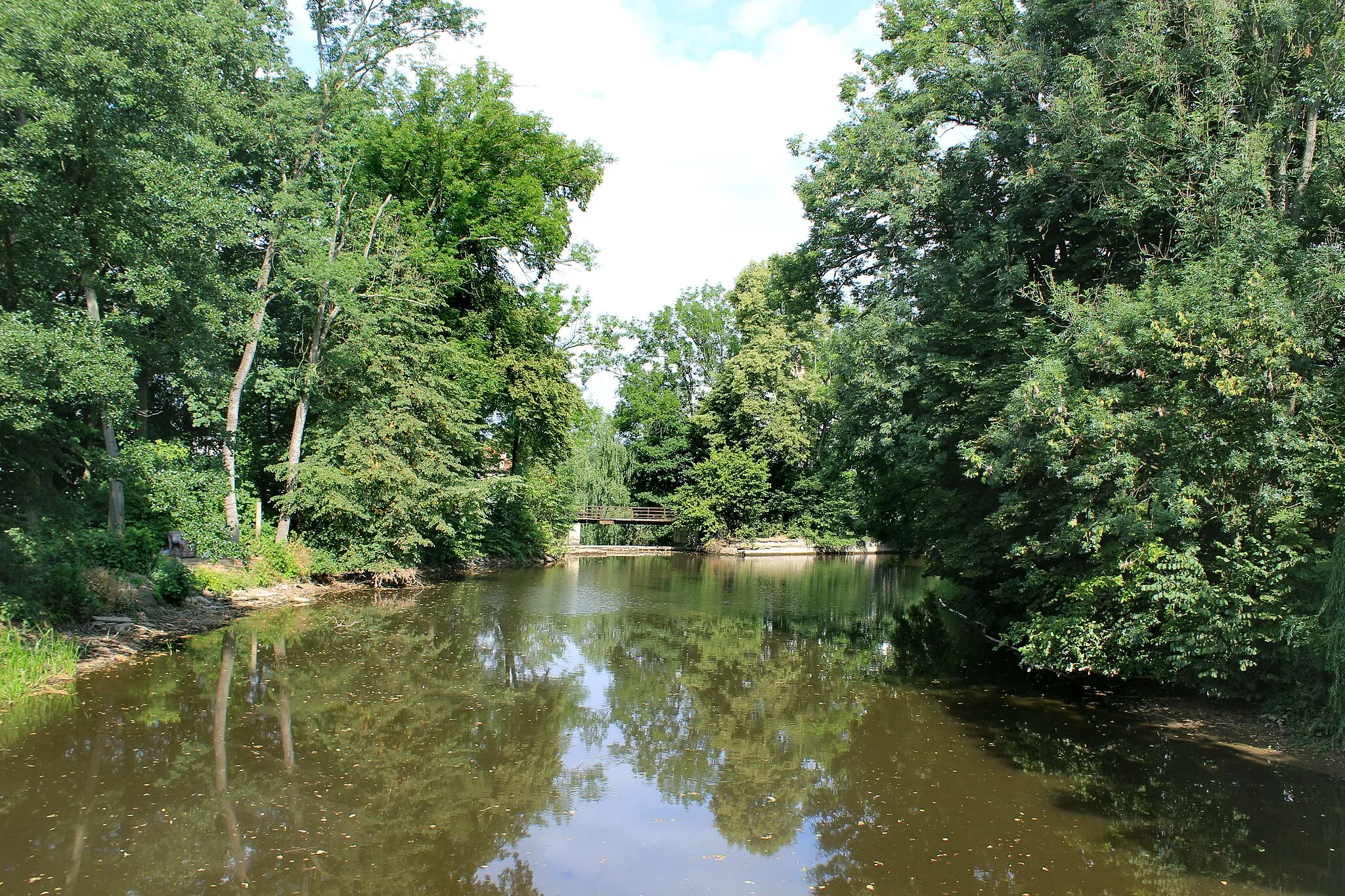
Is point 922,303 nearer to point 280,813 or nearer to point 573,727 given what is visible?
point 573,727

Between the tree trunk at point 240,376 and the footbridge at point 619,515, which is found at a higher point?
the tree trunk at point 240,376

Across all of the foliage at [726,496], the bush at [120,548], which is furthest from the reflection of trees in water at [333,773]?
the foliage at [726,496]

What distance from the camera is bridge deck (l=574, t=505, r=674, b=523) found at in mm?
44219

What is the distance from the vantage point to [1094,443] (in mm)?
9805

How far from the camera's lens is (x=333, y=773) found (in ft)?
26.5

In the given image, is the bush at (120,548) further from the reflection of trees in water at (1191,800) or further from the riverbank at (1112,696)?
the reflection of trees in water at (1191,800)

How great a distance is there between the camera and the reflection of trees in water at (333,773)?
6.11 metres

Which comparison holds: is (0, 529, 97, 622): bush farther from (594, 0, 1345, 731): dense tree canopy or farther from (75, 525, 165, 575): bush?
(594, 0, 1345, 731): dense tree canopy

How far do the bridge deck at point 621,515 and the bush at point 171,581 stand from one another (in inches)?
1058

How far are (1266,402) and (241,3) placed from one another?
22.5m

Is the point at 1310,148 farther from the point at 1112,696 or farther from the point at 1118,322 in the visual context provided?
the point at 1112,696

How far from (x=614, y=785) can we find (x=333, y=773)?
111 inches

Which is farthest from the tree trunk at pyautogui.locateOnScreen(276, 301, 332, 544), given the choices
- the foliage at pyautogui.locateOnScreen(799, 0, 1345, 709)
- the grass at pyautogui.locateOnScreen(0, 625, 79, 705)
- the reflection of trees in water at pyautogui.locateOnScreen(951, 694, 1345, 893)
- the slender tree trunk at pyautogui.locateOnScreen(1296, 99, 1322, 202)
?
the slender tree trunk at pyautogui.locateOnScreen(1296, 99, 1322, 202)

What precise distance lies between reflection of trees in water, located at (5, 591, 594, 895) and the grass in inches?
48.0
